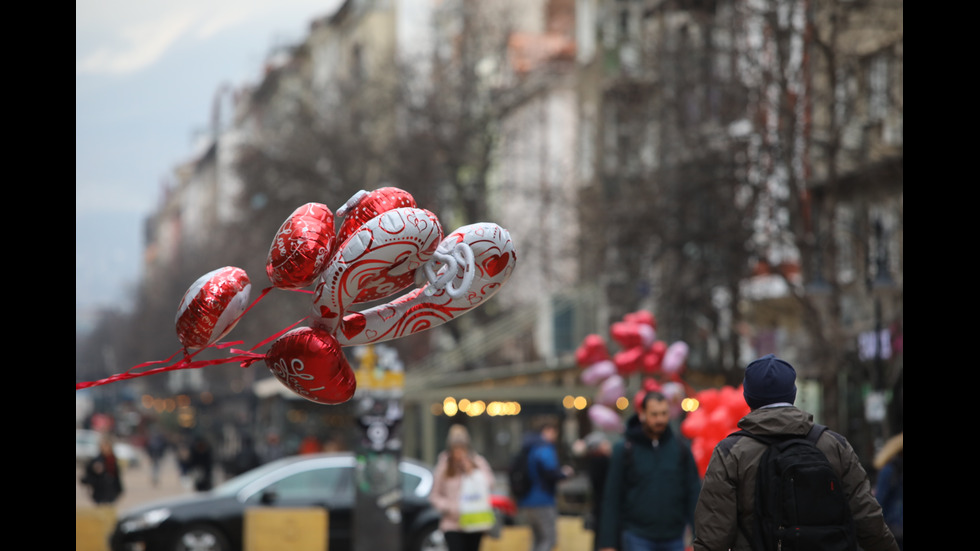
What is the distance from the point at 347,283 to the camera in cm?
554

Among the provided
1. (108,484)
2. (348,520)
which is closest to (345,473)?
(348,520)

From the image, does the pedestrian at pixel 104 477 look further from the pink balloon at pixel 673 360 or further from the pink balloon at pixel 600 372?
the pink balloon at pixel 673 360

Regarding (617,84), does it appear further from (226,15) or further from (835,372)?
(226,15)

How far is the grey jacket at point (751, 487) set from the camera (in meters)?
5.34

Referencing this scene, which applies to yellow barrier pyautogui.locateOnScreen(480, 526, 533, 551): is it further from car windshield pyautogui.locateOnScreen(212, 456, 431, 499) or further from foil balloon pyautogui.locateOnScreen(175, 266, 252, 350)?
foil balloon pyautogui.locateOnScreen(175, 266, 252, 350)

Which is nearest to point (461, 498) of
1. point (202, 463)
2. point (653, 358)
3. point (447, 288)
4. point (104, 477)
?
point (653, 358)

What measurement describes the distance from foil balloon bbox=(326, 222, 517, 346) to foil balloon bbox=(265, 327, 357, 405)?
10 cm

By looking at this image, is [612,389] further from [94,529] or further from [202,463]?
[202,463]

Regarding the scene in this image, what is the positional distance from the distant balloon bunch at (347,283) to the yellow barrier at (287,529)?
32.8ft

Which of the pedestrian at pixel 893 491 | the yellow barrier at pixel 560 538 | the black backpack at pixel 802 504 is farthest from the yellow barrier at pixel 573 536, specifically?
the black backpack at pixel 802 504

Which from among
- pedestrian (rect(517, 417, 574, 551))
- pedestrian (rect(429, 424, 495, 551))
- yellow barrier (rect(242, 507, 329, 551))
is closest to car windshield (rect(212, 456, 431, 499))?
yellow barrier (rect(242, 507, 329, 551))

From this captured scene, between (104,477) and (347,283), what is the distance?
16.0 m

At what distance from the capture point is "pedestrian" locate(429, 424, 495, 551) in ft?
39.1
